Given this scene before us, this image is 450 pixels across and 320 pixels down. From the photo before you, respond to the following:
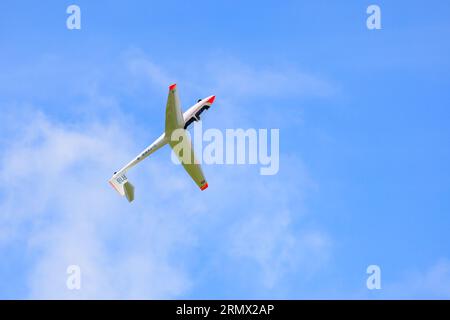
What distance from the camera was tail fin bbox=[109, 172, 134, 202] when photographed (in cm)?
7638

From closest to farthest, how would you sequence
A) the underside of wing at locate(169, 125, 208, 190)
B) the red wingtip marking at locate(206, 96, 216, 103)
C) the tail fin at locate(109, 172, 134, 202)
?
the underside of wing at locate(169, 125, 208, 190) → the tail fin at locate(109, 172, 134, 202) → the red wingtip marking at locate(206, 96, 216, 103)

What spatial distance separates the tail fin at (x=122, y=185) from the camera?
7638 cm

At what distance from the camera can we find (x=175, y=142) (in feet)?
240

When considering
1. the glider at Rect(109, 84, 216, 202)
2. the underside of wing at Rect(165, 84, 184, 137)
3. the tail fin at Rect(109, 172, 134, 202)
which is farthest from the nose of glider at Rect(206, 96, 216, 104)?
the tail fin at Rect(109, 172, 134, 202)

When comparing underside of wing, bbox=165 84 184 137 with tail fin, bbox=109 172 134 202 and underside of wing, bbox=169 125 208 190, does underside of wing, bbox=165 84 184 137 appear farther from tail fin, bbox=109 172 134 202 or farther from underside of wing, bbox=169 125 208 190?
tail fin, bbox=109 172 134 202

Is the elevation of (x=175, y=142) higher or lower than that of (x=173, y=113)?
lower

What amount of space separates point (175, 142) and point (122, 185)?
7962 millimetres

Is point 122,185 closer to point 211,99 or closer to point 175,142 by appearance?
point 175,142

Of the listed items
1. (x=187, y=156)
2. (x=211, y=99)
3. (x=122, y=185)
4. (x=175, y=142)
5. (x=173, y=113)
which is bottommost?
(x=122, y=185)

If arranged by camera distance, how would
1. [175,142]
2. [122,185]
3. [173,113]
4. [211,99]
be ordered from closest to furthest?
[173,113] → [175,142] → [122,185] → [211,99]

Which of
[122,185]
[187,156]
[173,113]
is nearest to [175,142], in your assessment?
[187,156]

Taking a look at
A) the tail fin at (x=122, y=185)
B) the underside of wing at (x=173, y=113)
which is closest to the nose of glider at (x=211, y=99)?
the underside of wing at (x=173, y=113)

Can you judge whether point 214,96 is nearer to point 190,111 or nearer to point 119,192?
point 190,111
